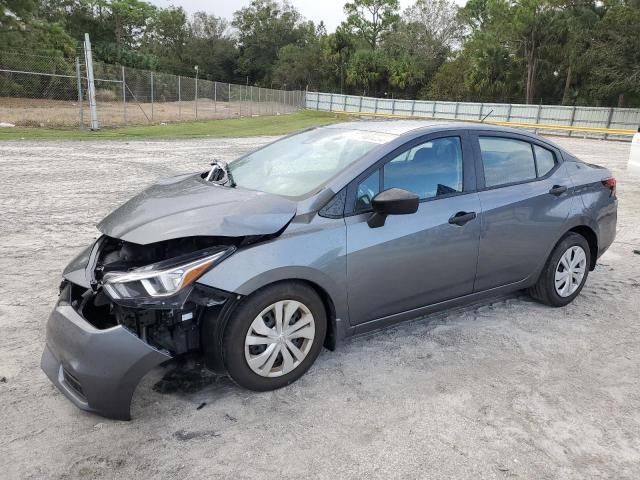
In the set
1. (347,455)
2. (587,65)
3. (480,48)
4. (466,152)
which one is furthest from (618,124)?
(347,455)

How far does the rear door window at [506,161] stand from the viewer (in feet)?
13.4

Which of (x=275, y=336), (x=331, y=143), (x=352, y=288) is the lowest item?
(x=275, y=336)

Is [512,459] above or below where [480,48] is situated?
below

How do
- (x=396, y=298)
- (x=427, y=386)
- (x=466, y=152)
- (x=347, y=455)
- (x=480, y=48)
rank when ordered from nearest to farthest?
(x=347, y=455) → (x=427, y=386) → (x=396, y=298) → (x=466, y=152) → (x=480, y=48)

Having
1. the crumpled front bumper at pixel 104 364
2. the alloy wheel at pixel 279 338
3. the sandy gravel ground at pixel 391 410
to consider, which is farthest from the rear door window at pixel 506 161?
the crumpled front bumper at pixel 104 364

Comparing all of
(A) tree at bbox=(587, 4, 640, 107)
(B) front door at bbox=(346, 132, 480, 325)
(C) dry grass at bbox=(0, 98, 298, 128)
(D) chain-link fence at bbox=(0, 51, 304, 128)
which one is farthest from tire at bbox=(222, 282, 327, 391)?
(A) tree at bbox=(587, 4, 640, 107)

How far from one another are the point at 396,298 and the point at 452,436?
100cm

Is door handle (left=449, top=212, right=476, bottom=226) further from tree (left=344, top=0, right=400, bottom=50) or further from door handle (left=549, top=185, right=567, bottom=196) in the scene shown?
tree (left=344, top=0, right=400, bottom=50)

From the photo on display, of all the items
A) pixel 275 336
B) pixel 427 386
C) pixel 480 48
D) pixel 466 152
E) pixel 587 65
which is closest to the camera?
pixel 275 336

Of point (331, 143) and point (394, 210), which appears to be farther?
point (331, 143)

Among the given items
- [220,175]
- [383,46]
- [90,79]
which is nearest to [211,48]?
[383,46]

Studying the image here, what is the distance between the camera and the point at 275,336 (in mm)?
3117

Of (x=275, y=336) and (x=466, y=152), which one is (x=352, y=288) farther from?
(x=466, y=152)

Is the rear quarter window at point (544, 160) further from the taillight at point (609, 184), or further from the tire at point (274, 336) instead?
the tire at point (274, 336)
